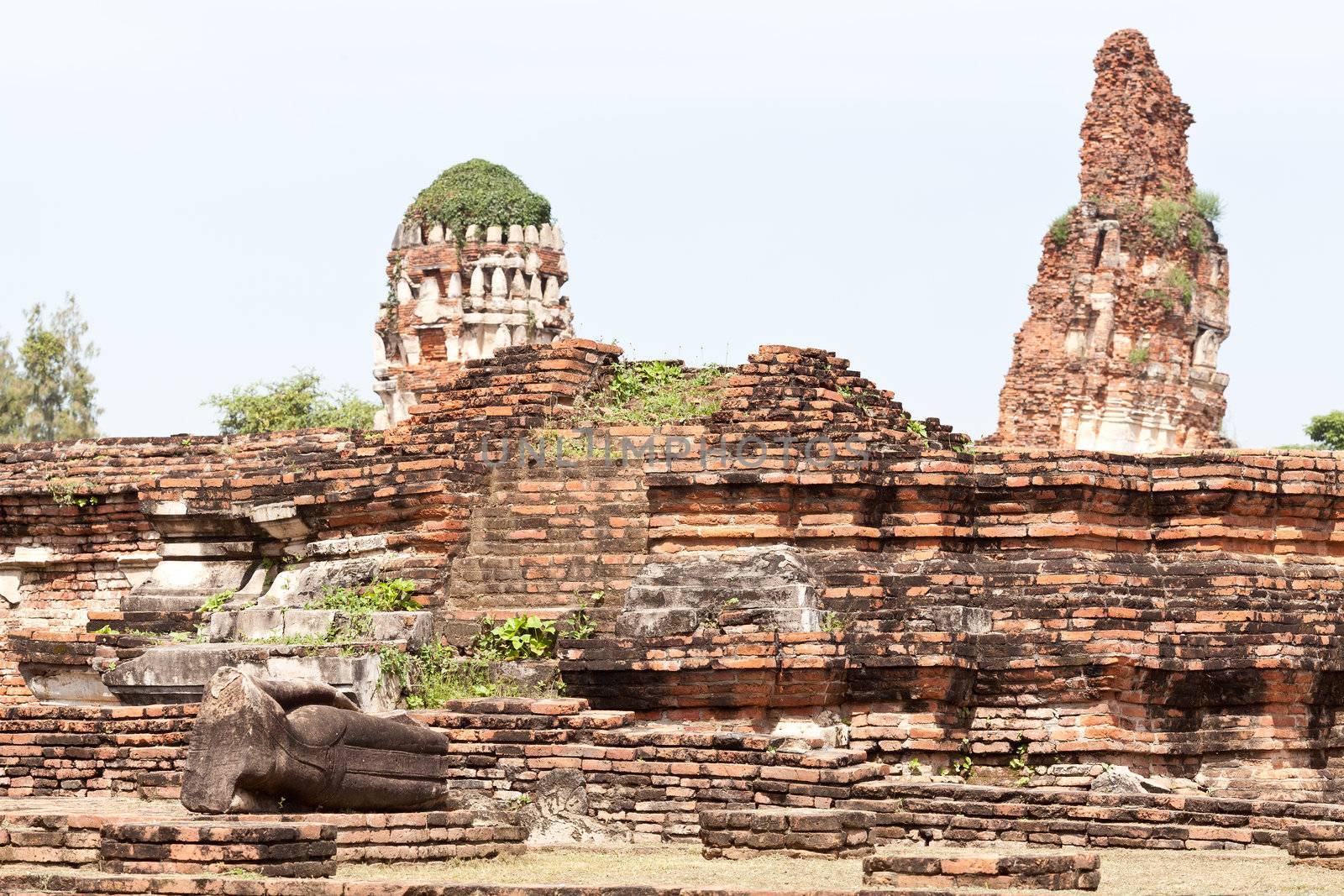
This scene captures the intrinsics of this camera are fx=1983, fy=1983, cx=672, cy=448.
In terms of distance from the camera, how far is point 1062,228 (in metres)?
34.2

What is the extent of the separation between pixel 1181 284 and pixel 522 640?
23.2 m

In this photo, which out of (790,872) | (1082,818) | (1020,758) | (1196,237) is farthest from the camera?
(1196,237)

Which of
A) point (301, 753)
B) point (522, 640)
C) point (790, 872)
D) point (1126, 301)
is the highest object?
point (1126, 301)

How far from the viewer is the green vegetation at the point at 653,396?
15289 mm

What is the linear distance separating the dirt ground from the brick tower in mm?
20423

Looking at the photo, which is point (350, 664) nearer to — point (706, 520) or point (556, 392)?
point (706, 520)

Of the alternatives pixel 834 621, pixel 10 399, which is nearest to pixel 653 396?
pixel 834 621

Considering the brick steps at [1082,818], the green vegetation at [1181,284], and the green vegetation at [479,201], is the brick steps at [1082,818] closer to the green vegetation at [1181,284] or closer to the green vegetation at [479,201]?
the green vegetation at [479,201]

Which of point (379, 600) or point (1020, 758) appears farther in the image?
point (379, 600)

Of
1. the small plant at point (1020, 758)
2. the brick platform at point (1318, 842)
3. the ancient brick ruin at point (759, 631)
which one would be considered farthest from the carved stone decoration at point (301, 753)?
the brick platform at point (1318, 842)

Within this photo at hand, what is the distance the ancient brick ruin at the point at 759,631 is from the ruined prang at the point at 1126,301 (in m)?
17.4

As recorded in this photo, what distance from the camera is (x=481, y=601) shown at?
1395cm

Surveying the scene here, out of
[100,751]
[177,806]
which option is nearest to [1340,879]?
[177,806]

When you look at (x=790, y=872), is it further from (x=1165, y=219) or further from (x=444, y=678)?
(x=1165, y=219)
